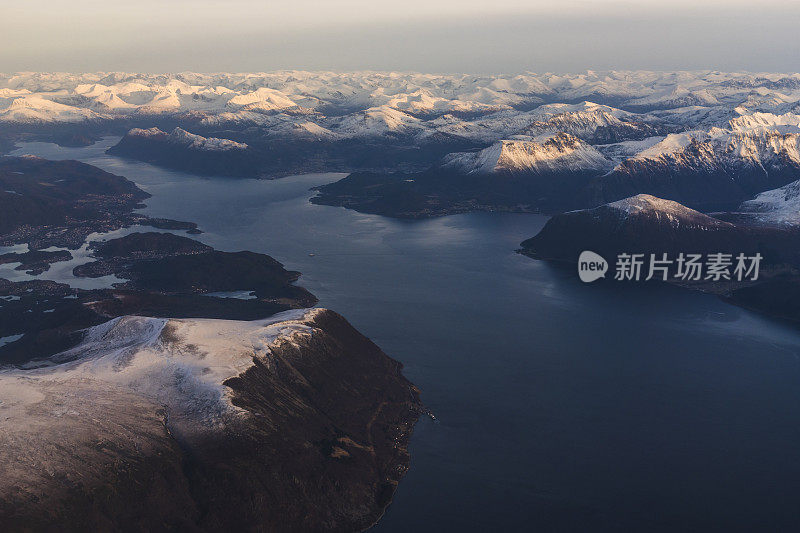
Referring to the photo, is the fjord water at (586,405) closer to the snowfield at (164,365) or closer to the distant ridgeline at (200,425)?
the distant ridgeline at (200,425)

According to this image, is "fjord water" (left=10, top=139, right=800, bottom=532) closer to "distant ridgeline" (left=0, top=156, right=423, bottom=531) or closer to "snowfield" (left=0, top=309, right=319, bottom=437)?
"distant ridgeline" (left=0, top=156, right=423, bottom=531)

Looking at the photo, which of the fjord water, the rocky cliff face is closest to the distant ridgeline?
the rocky cliff face

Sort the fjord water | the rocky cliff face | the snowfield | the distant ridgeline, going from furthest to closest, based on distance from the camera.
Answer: the snowfield
the fjord water
the distant ridgeline
the rocky cliff face

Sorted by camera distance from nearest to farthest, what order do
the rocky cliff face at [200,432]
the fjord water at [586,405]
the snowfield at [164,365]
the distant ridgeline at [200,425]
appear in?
1. the rocky cliff face at [200,432]
2. the distant ridgeline at [200,425]
3. the fjord water at [586,405]
4. the snowfield at [164,365]

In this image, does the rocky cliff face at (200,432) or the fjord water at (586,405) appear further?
the fjord water at (586,405)

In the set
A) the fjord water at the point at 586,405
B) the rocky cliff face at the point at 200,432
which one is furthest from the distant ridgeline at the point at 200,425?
the fjord water at the point at 586,405
